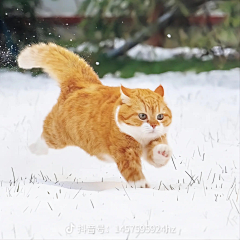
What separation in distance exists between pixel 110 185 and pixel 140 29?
3.25m

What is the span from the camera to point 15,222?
1.93m

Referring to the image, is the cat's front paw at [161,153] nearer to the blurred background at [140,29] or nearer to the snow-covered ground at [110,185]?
the snow-covered ground at [110,185]

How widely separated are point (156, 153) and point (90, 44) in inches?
113

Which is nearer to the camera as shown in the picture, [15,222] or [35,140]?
[15,222]

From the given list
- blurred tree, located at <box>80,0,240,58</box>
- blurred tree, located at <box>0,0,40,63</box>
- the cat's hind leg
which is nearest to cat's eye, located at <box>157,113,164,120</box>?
the cat's hind leg

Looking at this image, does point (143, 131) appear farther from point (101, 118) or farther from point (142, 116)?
point (101, 118)

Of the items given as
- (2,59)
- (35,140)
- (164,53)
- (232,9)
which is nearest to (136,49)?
(164,53)

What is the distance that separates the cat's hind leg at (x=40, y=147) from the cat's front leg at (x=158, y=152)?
794 millimetres

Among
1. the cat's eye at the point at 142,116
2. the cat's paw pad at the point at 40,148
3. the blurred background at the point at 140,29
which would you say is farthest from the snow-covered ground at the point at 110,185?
the blurred background at the point at 140,29

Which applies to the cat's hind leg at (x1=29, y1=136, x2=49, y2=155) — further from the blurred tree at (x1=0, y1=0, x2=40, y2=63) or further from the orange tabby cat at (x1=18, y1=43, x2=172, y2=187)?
the blurred tree at (x1=0, y1=0, x2=40, y2=63)

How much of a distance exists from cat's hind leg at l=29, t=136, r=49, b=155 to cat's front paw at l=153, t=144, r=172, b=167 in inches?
32.6

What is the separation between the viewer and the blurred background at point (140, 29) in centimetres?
449

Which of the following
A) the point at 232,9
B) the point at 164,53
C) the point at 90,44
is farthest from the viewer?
the point at 164,53

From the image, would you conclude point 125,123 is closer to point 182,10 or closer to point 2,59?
point 2,59
